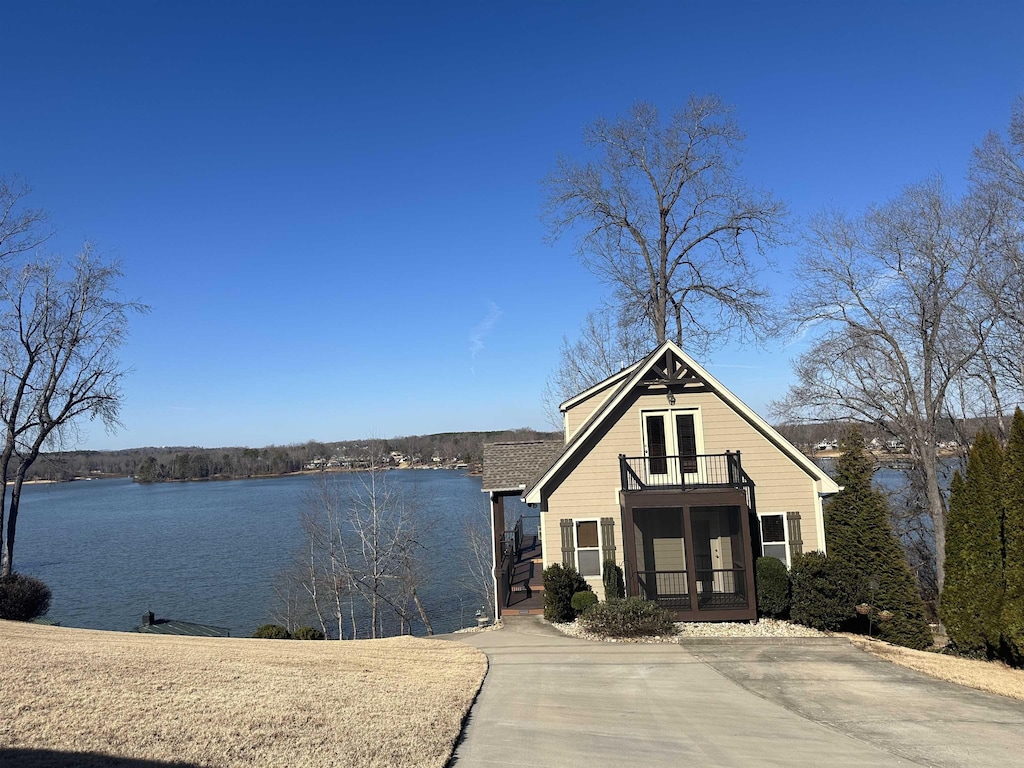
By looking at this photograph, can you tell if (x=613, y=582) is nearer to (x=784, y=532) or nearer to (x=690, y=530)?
(x=690, y=530)

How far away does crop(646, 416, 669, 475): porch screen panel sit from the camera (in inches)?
685

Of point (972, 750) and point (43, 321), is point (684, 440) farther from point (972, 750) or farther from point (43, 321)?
point (43, 321)

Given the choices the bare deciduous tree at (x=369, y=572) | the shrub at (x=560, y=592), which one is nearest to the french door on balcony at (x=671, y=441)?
the shrub at (x=560, y=592)

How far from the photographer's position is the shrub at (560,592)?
16.0 meters

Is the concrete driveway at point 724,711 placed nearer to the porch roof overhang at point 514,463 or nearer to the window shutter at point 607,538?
the window shutter at point 607,538

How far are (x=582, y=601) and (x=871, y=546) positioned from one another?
828 centimetres

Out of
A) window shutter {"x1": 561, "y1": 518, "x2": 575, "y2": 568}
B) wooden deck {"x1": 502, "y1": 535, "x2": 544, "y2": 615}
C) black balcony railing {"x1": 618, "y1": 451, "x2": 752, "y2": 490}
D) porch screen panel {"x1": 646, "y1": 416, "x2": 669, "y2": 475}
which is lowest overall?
wooden deck {"x1": 502, "y1": 535, "x2": 544, "y2": 615}

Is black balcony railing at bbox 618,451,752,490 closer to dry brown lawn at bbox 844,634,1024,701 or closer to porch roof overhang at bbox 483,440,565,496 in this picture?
porch roof overhang at bbox 483,440,565,496

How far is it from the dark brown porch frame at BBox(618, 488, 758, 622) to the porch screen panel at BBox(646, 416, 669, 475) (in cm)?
138

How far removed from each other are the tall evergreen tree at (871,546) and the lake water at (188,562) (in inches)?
648

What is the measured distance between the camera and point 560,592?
16.1 metres

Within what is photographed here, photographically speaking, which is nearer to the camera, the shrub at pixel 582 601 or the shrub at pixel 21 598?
the shrub at pixel 582 601

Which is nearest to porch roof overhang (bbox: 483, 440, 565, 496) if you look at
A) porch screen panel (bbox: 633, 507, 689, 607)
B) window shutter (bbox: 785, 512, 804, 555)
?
porch screen panel (bbox: 633, 507, 689, 607)

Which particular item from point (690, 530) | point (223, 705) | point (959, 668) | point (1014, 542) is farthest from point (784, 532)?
point (223, 705)
